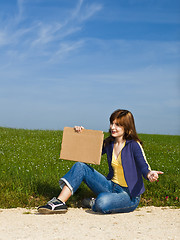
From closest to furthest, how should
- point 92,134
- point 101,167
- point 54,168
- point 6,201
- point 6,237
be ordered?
point 6,237 < point 92,134 < point 6,201 < point 54,168 < point 101,167

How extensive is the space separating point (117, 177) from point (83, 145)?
81cm

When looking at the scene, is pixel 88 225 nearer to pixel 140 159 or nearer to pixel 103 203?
pixel 103 203

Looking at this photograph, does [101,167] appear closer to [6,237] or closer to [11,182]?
[11,182]

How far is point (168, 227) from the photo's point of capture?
16.7ft

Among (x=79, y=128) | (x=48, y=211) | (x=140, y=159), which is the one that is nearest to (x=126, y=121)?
(x=140, y=159)

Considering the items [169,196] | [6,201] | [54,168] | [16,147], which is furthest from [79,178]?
[16,147]

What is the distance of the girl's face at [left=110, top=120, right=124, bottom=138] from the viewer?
582cm

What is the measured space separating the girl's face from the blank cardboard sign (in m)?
0.20

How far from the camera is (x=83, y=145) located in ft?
19.7

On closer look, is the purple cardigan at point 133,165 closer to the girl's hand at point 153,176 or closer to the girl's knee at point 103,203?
the girl's hand at point 153,176

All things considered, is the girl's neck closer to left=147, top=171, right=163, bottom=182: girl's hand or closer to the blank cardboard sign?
the blank cardboard sign

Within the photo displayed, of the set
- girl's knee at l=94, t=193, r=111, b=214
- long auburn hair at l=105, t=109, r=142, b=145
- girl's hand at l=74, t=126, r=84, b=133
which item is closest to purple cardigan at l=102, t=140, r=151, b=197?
long auburn hair at l=105, t=109, r=142, b=145

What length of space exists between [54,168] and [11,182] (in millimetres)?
2116

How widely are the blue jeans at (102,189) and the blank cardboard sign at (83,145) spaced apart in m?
0.18
